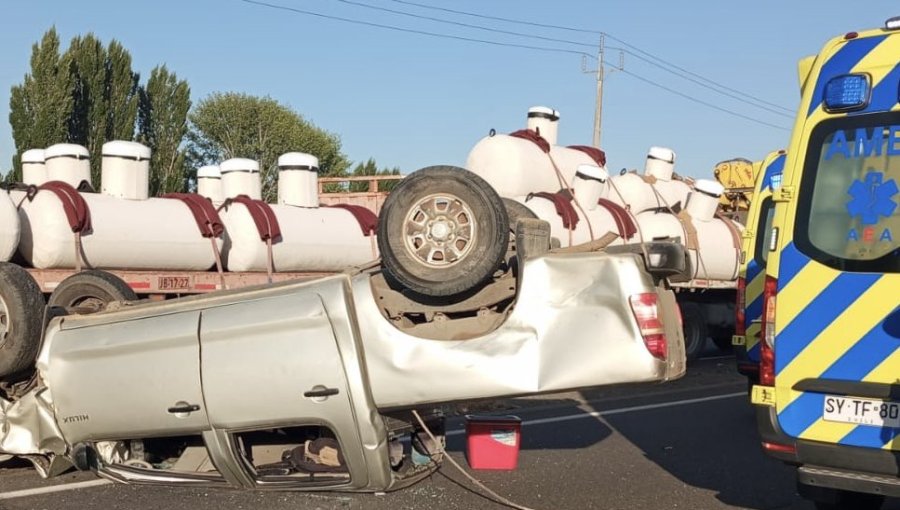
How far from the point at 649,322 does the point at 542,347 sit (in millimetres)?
571

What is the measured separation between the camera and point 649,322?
527cm

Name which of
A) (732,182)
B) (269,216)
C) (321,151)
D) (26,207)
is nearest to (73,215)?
(26,207)

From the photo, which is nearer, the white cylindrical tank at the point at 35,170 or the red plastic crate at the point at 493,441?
the red plastic crate at the point at 493,441

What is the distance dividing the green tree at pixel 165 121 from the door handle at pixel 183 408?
38.6 metres

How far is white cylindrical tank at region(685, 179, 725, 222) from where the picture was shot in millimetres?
16484

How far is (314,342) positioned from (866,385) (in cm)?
281

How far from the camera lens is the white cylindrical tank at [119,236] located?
9898 mm

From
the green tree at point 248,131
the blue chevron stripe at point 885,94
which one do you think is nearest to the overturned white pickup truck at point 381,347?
the blue chevron stripe at point 885,94

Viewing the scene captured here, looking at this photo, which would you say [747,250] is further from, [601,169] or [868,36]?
[601,169]

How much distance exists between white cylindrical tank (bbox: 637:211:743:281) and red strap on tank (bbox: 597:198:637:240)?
0.33m

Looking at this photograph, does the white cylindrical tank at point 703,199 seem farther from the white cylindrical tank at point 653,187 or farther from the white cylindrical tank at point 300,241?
the white cylindrical tank at point 300,241

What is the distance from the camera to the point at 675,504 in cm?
668

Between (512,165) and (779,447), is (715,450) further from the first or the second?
(512,165)

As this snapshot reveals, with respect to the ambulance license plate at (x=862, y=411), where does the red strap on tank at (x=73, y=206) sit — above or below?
above
